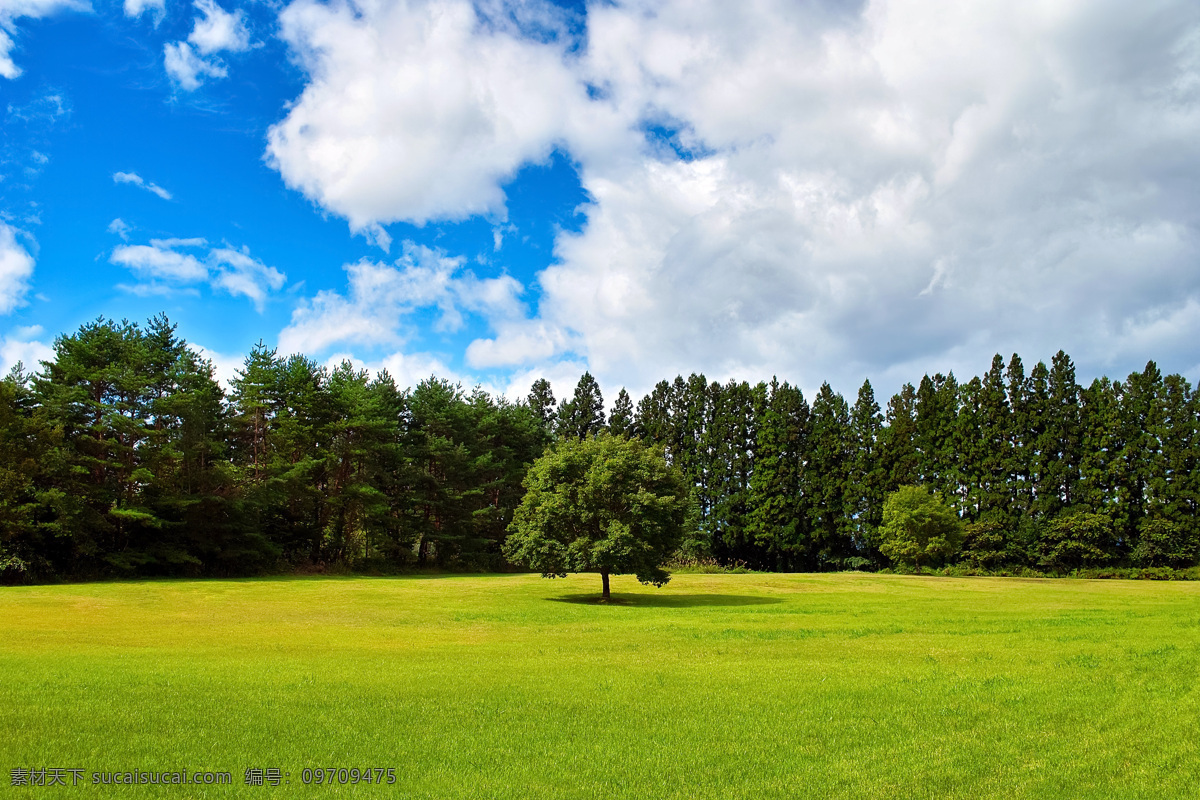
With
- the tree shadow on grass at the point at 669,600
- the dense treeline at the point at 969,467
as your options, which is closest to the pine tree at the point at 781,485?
the dense treeline at the point at 969,467

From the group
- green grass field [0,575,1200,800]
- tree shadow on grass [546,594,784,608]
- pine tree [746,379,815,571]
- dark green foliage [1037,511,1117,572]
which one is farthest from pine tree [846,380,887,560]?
green grass field [0,575,1200,800]

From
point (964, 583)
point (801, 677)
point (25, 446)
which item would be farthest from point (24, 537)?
point (964, 583)

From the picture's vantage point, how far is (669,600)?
116ft

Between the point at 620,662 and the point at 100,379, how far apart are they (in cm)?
4535

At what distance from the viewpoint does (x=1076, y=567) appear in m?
63.3

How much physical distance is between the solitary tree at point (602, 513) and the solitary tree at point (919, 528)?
37755mm

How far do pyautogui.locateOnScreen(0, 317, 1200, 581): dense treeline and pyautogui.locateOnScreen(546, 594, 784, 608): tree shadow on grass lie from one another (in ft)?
32.9

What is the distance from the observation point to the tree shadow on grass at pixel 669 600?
32.8 metres

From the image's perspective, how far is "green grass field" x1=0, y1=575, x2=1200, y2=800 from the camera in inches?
309

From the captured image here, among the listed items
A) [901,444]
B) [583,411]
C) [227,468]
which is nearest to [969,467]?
[901,444]

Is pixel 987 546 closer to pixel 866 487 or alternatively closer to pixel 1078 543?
pixel 1078 543

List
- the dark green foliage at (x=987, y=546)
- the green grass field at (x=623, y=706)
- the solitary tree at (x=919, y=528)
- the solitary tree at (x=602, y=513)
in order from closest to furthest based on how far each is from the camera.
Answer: the green grass field at (x=623, y=706), the solitary tree at (x=602, y=513), the solitary tree at (x=919, y=528), the dark green foliage at (x=987, y=546)

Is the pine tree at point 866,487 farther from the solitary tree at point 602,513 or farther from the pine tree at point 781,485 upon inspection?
the solitary tree at point 602,513

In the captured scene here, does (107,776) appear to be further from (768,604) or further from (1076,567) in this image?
(1076,567)
